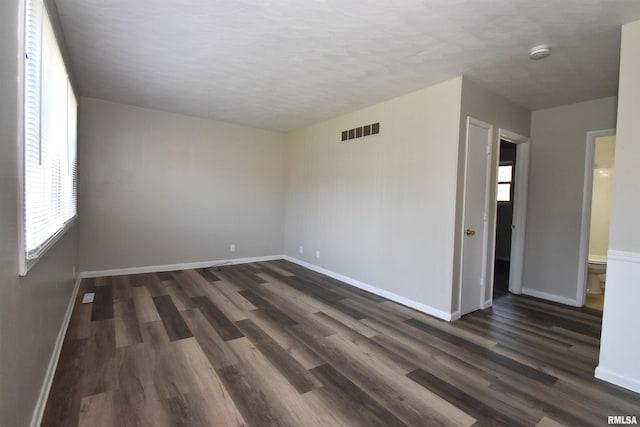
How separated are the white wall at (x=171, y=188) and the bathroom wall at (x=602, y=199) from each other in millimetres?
5704

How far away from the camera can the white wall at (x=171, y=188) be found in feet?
14.3

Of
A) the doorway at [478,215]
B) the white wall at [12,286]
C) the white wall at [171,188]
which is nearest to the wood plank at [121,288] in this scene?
the white wall at [171,188]

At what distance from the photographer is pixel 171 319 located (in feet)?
9.99

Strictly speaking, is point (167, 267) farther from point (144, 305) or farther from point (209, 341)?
point (209, 341)

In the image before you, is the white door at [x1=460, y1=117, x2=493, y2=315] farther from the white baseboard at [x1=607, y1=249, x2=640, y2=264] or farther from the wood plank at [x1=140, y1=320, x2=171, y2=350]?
the wood plank at [x1=140, y1=320, x2=171, y2=350]

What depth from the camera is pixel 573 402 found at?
197cm

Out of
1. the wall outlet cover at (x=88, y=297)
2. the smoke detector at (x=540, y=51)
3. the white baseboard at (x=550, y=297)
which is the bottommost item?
the wall outlet cover at (x=88, y=297)

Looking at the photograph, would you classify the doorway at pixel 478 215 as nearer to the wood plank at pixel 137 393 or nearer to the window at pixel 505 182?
the window at pixel 505 182

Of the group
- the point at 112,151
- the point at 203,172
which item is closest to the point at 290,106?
the point at 203,172

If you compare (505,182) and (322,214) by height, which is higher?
(505,182)

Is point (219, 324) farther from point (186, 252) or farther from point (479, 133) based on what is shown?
point (479, 133)

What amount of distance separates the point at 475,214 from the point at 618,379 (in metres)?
1.78

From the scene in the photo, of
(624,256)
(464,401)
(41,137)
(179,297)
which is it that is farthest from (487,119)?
(179,297)

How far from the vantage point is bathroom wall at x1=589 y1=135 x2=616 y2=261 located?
5086mm
